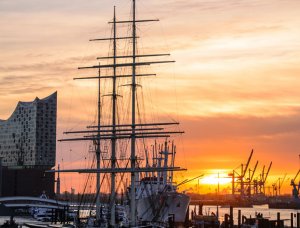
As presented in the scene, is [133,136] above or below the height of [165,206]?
above

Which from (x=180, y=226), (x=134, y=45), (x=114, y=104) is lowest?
(x=180, y=226)

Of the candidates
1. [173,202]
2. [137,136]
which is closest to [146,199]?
[173,202]

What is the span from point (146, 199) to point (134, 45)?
3391 centimetres

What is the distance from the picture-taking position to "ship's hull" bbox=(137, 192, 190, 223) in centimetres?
12375

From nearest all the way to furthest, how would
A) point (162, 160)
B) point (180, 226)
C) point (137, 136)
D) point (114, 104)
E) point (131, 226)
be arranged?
1. point (131, 226)
2. point (137, 136)
3. point (114, 104)
4. point (180, 226)
5. point (162, 160)

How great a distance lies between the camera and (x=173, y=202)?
12775cm

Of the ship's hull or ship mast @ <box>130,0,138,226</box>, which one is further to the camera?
the ship's hull

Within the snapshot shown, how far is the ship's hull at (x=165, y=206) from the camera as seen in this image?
124 metres

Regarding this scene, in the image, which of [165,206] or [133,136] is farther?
[165,206]

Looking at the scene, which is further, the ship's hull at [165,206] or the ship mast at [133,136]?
the ship's hull at [165,206]

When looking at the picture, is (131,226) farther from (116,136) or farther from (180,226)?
(180,226)

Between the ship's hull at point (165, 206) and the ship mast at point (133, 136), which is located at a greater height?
the ship mast at point (133, 136)

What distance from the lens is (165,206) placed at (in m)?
125

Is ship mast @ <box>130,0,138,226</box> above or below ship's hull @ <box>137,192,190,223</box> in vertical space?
above
